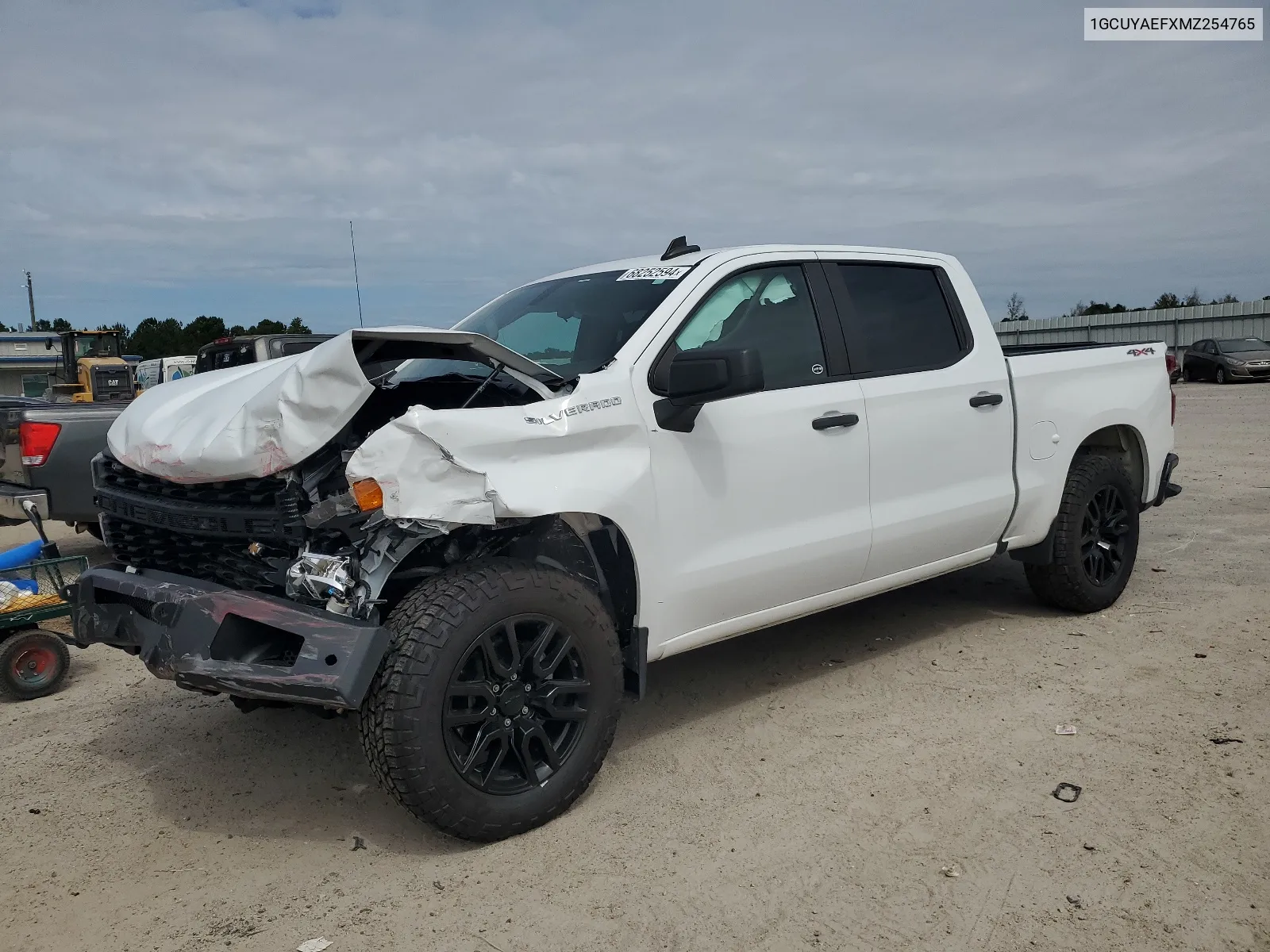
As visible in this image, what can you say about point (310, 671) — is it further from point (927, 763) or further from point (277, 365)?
point (927, 763)

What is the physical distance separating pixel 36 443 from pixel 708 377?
5.93m

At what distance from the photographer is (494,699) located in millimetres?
3230

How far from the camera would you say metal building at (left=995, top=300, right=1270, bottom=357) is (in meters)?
36.0

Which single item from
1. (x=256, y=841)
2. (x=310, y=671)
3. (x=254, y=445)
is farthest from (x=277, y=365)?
(x=256, y=841)

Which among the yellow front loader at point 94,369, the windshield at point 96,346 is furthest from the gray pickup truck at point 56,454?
the windshield at point 96,346

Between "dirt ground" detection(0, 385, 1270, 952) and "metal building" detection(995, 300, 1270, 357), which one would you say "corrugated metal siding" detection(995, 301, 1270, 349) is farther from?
"dirt ground" detection(0, 385, 1270, 952)

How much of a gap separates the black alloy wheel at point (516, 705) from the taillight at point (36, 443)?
5474 mm

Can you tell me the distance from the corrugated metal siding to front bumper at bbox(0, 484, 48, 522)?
107 ft

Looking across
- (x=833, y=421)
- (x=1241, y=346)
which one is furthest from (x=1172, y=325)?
(x=833, y=421)

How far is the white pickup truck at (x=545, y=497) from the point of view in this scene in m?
3.10

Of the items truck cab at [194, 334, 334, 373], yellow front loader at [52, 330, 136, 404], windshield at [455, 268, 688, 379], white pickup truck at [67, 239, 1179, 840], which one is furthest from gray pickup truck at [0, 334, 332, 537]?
yellow front loader at [52, 330, 136, 404]

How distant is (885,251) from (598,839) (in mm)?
3015

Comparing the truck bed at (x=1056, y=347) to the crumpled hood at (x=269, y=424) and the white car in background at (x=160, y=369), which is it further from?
the white car in background at (x=160, y=369)

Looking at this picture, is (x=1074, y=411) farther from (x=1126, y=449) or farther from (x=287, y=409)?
(x=287, y=409)
